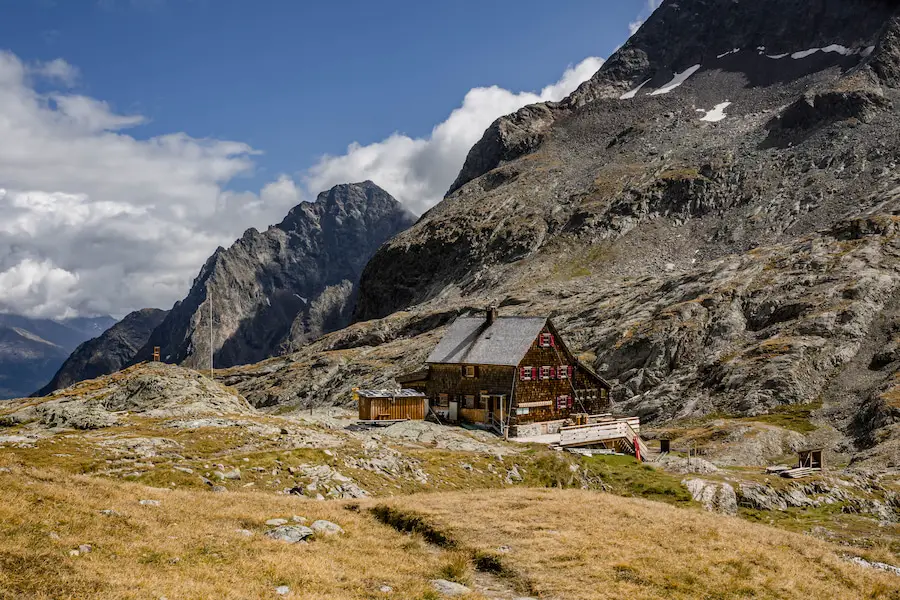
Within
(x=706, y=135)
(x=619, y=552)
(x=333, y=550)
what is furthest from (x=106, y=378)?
Answer: (x=706, y=135)

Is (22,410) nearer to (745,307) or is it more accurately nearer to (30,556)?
(30,556)

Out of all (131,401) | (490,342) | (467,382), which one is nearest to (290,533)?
(131,401)

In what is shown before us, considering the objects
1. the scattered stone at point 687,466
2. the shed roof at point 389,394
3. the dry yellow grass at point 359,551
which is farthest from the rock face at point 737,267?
the dry yellow grass at point 359,551

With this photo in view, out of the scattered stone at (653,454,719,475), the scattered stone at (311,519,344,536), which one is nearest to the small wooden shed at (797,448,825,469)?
the scattered stone at (653,454,719,475)

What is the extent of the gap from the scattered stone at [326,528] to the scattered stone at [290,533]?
1.19 feet

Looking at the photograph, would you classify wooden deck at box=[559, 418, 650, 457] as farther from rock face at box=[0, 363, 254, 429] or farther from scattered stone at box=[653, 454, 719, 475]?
rock face at box=[0, 363, 254, 429]

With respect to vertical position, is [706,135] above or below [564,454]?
above

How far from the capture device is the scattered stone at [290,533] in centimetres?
1867

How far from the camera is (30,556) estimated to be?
13.1 meters

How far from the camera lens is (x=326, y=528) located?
20.3m

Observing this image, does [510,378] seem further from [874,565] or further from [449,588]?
[449,588]

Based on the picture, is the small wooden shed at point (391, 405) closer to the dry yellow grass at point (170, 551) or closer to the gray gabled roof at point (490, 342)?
the gray gabled roof at point (490, 342)

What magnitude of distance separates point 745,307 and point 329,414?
65883 millimetres

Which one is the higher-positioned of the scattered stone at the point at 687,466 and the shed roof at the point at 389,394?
the shed roof at the point at 389,394
